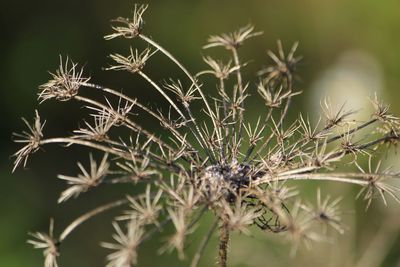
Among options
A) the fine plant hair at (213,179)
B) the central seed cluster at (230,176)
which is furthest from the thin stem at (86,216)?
the central seed cluster at (230,176)

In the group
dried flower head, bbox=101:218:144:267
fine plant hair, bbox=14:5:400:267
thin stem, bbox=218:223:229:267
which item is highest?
fine plant hair, bbox=14:5:400:267

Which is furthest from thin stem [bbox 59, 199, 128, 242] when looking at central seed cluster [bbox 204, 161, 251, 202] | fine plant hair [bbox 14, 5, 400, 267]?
central seed cluster [bbox 204, 161, 251, 202]

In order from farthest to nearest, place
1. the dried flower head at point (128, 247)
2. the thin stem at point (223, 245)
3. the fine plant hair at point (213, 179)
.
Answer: the thin stem at point (223, 245) → the fine plant hair at point (213, 179) → the dried flower head at point (128, 247)

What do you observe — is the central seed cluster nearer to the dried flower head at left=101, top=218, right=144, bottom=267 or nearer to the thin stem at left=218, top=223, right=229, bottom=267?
the thin stem at left=218, top=223, right=229, bottom=267

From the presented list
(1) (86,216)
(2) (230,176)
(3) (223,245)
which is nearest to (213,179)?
(2) (230,176)

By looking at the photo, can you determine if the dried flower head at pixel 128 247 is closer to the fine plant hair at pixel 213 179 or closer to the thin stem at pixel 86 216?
the fine plant hair at pixel 213 179

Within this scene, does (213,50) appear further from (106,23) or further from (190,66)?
(106,23)

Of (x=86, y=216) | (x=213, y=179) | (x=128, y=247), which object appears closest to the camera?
(x=128, y=247)

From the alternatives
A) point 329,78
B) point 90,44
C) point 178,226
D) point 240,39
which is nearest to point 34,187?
point 90,44

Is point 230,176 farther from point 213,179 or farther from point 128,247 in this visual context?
point 128,247

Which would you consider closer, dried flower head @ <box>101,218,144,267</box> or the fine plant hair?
dried flower head @ <box>101,218,144,267</box>

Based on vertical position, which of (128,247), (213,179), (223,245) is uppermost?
(213,179)
